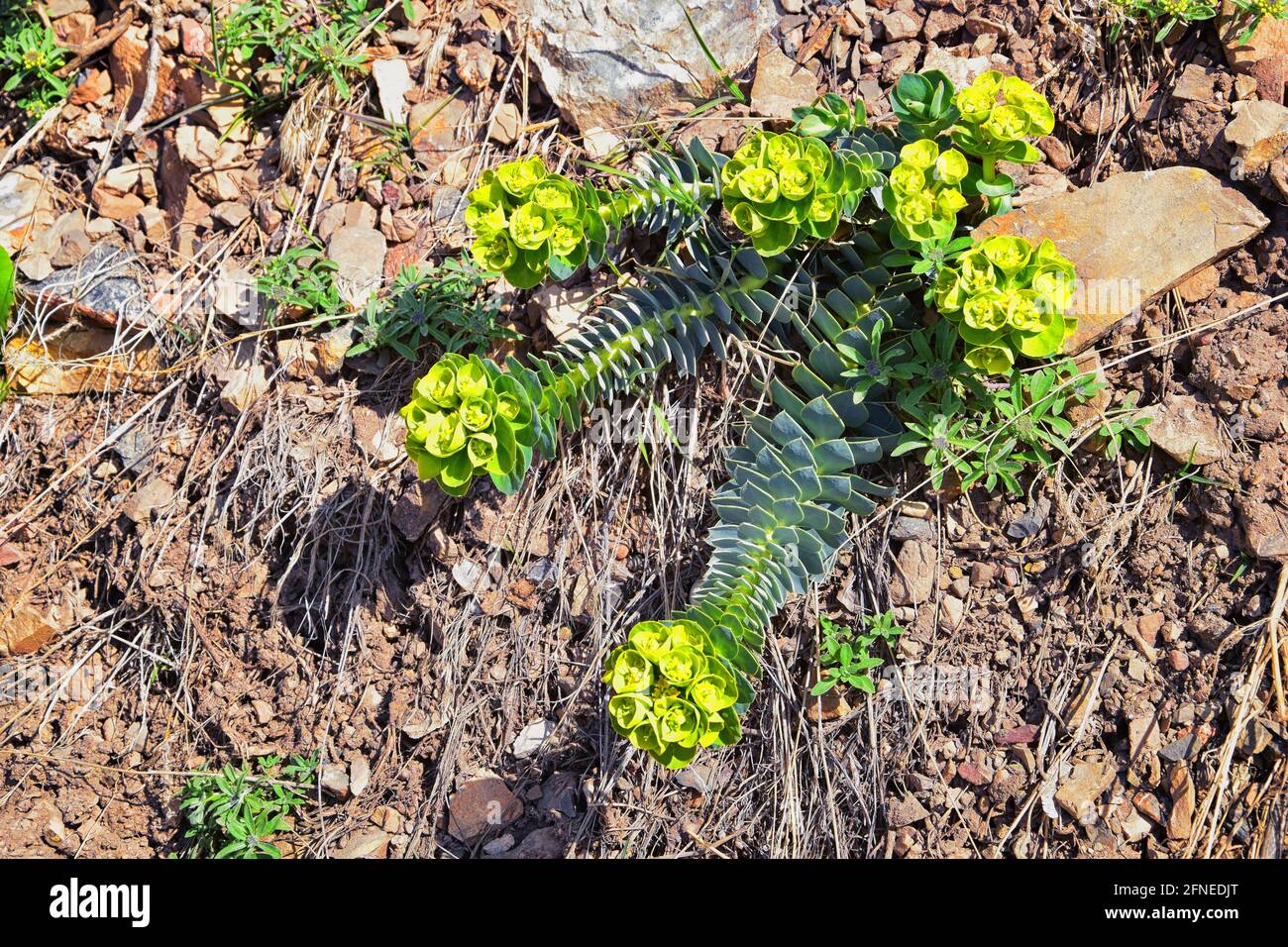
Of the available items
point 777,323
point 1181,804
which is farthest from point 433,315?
point 1181,804

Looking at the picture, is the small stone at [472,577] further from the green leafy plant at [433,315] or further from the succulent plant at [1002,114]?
the succulent plant at [1002,114]

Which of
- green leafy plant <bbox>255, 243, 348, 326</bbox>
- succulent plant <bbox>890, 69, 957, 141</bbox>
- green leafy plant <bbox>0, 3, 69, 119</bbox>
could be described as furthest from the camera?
green leafy plant <bbox>0, 3, 69, 119</bbox>

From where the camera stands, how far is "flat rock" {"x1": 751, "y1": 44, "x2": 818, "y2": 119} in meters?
2.88

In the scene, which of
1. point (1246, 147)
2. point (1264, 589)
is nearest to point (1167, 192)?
point (1246, 147)

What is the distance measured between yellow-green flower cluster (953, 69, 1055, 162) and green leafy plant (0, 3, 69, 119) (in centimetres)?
303

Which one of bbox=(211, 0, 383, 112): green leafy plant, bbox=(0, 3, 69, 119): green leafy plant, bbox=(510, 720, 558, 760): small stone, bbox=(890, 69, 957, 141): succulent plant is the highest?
bbox=(890, 69, 957, 141): succulent plant

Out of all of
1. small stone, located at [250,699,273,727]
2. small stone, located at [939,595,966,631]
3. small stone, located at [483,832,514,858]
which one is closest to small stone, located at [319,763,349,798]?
small stone, located at [250,699,273,727]

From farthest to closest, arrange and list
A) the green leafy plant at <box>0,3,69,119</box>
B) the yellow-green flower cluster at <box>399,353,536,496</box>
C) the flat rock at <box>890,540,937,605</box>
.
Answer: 1. the green leafy plant at <box>0,3,69,119</box>
2. the flat rock at <box>890,540,937,605</box>
3. the yellow-green flower cluster at <box>399,353,536,496</box>

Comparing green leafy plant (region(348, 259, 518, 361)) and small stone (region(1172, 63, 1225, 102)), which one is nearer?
small stone (region(1172, 63, 1225, 102))

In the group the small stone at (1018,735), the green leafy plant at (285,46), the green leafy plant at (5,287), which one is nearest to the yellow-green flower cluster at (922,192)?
the small stone at (1018,735)

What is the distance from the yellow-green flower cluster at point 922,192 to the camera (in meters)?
2.34

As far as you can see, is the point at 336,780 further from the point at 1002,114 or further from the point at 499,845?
the point at 1002,114

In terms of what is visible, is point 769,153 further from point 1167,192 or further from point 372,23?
point 372,23

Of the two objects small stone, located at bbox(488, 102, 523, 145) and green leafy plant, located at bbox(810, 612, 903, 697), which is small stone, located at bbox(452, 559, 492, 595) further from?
small stone, located at bbox(488, 102, 523, 145)
